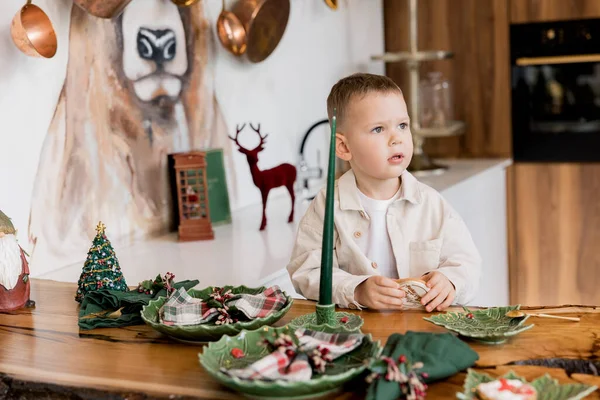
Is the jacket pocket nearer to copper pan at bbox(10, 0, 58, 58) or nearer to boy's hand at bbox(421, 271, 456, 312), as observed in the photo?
boy's hand at bbox(421, 271, 456, 312)

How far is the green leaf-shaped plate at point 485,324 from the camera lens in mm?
1064

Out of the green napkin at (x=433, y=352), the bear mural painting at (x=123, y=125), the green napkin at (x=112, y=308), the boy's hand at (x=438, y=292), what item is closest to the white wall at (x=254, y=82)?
the bear mural painting at (x=123, y=125)

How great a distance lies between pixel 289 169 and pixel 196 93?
33 centimetres

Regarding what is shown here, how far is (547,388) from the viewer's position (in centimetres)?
89

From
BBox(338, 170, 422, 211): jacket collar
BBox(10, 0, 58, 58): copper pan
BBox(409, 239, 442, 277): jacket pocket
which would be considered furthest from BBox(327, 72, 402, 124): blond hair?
BBox(10, 0, 58, 58): copper pan

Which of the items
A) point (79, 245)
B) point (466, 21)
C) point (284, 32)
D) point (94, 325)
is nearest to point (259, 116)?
point (284, 32)

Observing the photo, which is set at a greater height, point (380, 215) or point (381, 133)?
point (381, 133)

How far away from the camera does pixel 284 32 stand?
8.54ft

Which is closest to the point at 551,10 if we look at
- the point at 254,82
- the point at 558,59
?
the point at 558,59

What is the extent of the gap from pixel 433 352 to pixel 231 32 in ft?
5.19

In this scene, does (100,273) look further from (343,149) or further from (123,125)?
(123,125)

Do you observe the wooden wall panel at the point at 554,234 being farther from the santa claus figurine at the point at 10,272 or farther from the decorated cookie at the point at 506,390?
the decorated cookie at the point at 506,390

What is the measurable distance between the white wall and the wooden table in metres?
0.53

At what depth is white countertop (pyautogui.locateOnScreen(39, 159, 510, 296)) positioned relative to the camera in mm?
1713
